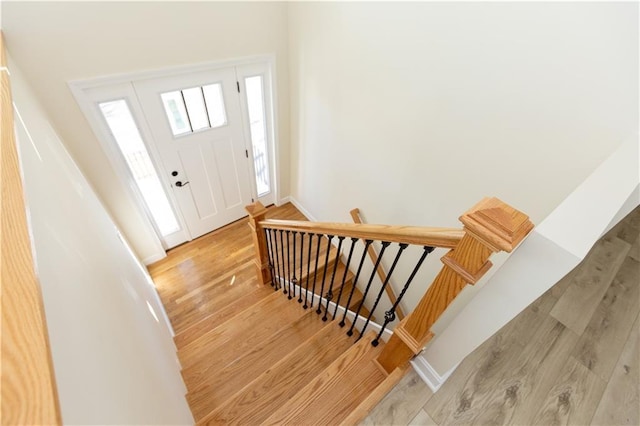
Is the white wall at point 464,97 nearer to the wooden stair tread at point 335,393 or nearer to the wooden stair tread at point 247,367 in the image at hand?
the wooden stair tread at point 335,393

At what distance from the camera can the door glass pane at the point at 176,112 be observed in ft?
8.71

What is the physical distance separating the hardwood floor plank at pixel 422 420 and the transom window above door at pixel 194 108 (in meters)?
3.02

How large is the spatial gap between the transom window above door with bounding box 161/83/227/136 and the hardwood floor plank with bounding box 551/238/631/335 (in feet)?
10.7

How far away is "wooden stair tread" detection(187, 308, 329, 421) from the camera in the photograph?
5.99 feet

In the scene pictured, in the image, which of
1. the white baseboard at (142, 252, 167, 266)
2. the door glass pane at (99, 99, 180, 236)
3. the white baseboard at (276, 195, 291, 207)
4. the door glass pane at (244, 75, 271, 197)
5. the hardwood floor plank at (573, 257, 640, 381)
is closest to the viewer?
the hardwood floor plank at (573, 257, 640, 381)

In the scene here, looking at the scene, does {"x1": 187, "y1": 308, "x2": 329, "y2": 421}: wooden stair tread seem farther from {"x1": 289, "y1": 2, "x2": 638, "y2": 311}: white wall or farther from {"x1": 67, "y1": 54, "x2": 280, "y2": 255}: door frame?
{"x1": 67, "y1": 54, "x2": 280, "y2": 255}: door frame

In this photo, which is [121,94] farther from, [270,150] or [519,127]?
[519,127]

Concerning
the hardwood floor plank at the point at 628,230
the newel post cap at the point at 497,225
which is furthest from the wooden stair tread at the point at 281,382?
the hardwood floor plank at the point at 628,230

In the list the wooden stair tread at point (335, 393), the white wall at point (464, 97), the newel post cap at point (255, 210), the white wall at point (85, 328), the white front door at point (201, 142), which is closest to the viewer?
the white wall at point (85, 328)

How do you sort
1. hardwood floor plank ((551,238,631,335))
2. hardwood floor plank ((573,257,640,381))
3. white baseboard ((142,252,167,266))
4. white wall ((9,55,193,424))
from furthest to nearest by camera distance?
white baseboard ((142,252,167,266))
hardwood floor plank ((551,238,631,335))
hardwood floor plank ((573,257,640,381))
white wall ((9,55,193,424))

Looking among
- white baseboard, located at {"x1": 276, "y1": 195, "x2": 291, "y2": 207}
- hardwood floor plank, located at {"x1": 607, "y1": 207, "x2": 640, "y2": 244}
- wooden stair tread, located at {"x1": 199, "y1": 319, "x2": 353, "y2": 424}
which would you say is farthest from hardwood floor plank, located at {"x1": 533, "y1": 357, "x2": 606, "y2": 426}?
white baseboard, located at {"x1": 276, "y1": 195, "x2": 291, "y2": 207}

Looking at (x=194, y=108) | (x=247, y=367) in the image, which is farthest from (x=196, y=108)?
(x=247, y=367)

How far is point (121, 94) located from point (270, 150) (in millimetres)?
1677

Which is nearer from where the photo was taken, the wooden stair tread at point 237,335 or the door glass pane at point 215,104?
the wooden stair tread at point 237,335
